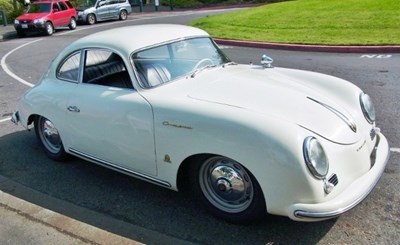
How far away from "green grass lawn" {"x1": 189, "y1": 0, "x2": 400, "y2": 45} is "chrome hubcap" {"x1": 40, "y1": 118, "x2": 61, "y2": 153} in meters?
8.94

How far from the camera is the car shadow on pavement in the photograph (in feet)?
9.99

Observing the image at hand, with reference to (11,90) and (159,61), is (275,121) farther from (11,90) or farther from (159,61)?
(11,90)

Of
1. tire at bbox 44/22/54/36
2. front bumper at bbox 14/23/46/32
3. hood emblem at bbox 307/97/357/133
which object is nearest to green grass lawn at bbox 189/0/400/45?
tire at bbox 44/22/54/36

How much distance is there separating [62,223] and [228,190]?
1368 mm

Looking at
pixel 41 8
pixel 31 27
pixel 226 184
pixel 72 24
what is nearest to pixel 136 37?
pixel 226 184

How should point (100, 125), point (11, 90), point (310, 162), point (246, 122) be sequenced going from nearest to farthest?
point (310, 162) → point (246, 122) → point (100, 125) → point (11, 90)

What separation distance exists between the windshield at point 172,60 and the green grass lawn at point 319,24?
813 cm

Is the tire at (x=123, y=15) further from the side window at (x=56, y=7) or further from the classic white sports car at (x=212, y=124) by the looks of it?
the classic white sports car at (x=212, y=124)

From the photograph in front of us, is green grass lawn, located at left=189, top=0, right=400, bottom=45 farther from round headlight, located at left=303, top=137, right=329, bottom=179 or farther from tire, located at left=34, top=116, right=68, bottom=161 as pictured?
round headlight, located at left=303, top=137, right=329, bottom=179

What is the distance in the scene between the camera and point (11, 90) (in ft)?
25.6

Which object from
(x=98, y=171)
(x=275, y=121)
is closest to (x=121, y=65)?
(x=98, y=171)

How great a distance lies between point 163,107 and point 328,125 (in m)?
1.30

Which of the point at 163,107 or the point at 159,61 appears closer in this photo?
the point at 163,107

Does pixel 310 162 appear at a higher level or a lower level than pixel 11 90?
higher
